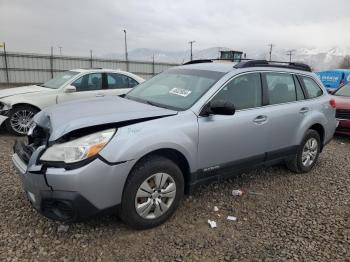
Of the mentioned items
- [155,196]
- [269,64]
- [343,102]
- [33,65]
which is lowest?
[155,196]

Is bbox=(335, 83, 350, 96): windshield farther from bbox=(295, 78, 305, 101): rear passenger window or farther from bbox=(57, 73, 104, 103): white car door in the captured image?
bbox=(57, 73, 104, 103): white car door

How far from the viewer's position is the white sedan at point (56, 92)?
6.83 m

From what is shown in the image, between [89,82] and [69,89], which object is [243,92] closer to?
[69,89]

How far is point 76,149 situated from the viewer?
282 cm

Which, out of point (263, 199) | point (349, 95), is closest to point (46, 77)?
point (349, 95)

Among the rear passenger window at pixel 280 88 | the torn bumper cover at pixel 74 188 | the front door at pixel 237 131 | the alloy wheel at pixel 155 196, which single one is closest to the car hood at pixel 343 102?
the rear passenger window at pixel 280 88

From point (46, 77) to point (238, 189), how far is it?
74.6 ft

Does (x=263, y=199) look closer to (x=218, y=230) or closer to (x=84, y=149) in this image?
(x=218, y=230)

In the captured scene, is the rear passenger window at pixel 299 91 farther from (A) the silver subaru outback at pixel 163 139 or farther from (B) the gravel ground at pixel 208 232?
(B) the gravel ground at pixel 208 232

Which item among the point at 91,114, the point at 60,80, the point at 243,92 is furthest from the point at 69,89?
the point at 243,92

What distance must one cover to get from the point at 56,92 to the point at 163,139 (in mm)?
4862

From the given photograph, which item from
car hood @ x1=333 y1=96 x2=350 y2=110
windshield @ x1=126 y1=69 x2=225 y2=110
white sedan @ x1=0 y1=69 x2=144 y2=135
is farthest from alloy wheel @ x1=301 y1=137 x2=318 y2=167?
white sedan @ x1=0 y1=69 x2=144 y2=135

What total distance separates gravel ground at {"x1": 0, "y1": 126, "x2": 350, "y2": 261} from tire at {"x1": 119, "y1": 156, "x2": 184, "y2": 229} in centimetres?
15

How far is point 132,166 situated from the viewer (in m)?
3.02
